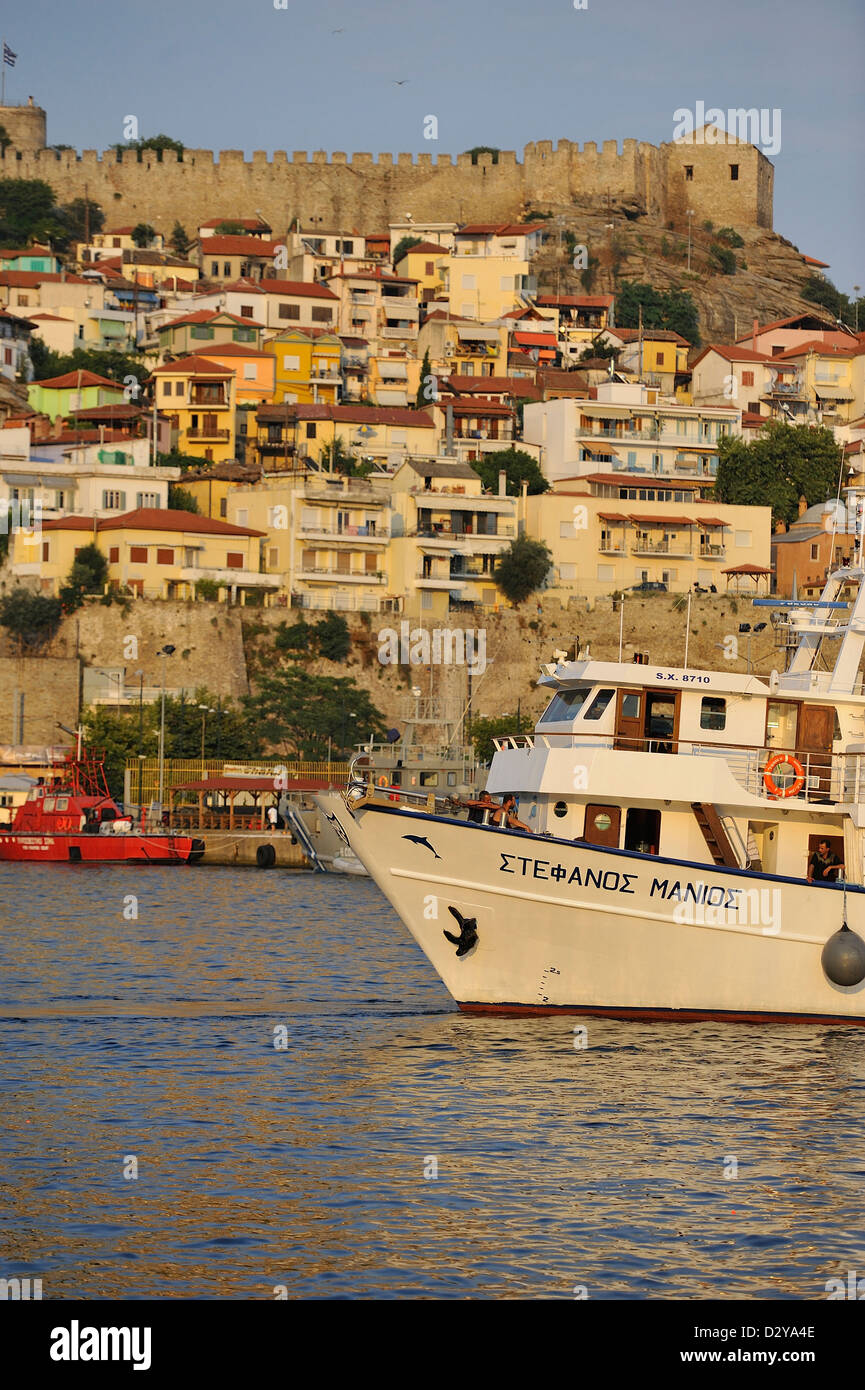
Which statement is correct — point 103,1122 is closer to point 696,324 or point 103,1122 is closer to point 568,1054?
point 568,1054

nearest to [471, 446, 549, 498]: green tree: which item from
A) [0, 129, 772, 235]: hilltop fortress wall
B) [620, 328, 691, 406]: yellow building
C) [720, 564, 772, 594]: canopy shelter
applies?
[720, 564, 772, 594]: canopy shelter

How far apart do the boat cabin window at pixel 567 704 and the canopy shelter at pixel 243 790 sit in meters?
39.2

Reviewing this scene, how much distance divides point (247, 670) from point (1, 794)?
12893 mm

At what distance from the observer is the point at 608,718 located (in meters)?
28.2

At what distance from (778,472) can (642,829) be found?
73556 millimetres

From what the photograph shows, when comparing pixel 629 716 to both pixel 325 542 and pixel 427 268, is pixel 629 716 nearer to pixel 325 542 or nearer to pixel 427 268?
pixel 325 542

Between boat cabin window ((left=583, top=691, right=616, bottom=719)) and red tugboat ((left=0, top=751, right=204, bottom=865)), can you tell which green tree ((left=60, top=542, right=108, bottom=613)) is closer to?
red tugboat ((left=0, top=751, right=204, bottom=865))

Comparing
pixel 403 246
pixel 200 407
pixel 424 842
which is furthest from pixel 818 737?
pixel 403 246

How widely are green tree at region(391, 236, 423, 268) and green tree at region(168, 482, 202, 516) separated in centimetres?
3648

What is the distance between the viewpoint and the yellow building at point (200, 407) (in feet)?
315

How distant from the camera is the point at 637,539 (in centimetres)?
9212

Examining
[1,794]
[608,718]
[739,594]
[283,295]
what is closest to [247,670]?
[1,794]

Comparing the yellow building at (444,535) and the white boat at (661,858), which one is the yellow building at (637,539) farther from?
the white boat at (661,858)

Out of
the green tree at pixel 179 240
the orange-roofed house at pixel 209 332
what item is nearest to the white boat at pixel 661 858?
the orange-roofed house at pixel 209 332
